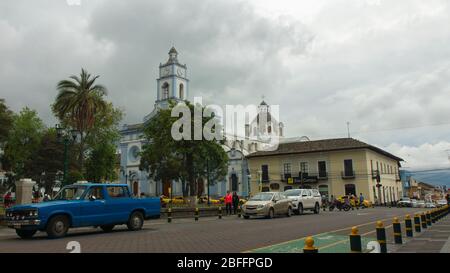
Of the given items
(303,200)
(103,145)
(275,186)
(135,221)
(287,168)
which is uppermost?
(103,145)

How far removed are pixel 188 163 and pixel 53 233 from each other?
22762mm

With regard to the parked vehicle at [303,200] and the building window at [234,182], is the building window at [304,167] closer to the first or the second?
the building window at [234,182]

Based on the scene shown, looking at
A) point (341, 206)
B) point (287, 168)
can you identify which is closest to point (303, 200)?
point (341, 206)

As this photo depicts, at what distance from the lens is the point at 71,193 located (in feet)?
46.3

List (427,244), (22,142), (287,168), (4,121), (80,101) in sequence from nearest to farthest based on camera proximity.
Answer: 1. (427,244)
2. (80,101)
3. (4,121)
4. (22,142)
5. (287,168)

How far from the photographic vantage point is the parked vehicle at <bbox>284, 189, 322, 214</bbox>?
25.9m

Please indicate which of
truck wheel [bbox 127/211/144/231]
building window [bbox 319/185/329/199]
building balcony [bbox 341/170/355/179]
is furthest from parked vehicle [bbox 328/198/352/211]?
truck wheel [bbox 127/211/144/231]

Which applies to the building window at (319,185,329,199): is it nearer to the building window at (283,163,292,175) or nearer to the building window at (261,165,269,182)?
the building window at (283,163,292,175)

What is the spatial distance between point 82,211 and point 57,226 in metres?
0.97

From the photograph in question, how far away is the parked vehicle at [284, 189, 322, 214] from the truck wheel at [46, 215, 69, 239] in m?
15.4

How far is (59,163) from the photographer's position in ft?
164

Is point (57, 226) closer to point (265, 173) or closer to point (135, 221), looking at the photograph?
point (135, 221)

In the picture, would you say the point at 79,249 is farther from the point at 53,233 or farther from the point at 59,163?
the point at 59,163
